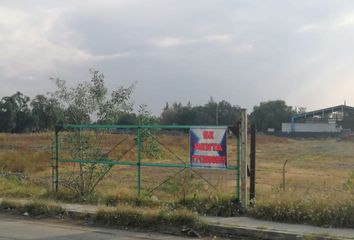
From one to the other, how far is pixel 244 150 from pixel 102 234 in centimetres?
351

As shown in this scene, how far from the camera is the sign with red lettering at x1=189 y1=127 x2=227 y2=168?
11711mm

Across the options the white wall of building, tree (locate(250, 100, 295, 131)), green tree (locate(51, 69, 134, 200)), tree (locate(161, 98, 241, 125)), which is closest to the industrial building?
the white wall of building

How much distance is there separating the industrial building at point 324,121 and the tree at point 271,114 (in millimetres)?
10908

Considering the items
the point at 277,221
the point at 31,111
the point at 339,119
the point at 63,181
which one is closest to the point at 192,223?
the point at 277,221

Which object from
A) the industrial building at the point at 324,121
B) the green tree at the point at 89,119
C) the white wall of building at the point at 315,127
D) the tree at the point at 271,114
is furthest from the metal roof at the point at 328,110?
the green tree at the point at 89,119

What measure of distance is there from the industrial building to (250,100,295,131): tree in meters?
10.9

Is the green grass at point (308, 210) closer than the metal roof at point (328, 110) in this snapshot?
Yes

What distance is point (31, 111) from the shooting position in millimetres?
134875

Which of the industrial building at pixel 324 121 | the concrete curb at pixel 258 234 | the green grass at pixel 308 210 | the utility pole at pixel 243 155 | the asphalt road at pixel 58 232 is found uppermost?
the industrial building at pixel 324 121

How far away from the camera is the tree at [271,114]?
17955 cm

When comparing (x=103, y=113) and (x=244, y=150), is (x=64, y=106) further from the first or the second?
(x=244, y=150)

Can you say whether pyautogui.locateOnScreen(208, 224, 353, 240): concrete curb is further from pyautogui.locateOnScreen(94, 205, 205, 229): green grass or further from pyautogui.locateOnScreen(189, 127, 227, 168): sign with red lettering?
pyautogui.locateOnScreen(189, 127, 227, 168): sign with red lettering

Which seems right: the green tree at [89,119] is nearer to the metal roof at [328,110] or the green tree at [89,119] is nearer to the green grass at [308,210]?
the green grass at [308,210]

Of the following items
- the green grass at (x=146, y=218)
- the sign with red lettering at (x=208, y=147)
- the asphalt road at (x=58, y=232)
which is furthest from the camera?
the sign with red lettering at (x=208, y=147)
